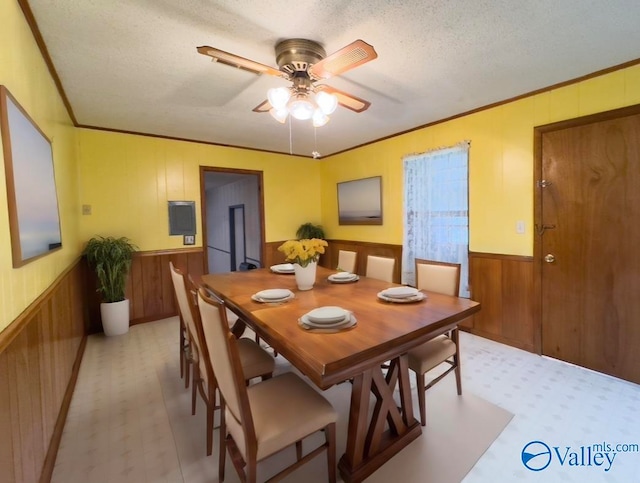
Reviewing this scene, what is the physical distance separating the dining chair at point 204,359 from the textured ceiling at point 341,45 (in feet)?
4.89

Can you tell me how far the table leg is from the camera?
1455 mm

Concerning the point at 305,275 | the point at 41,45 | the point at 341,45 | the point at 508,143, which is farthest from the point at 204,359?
the point at 508,143

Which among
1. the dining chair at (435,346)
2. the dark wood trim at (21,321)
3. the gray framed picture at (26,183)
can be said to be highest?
the gray framed picture at (26,183)

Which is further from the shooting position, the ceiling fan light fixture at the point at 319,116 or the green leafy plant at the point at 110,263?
the green leafy plant at the point at 110,263

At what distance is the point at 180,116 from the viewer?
10.4 feet

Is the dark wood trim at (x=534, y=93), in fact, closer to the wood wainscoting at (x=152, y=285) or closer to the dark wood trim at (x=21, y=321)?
the wood wainscoting at (x=152, y=285)

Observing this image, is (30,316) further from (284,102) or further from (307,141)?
(307,141)

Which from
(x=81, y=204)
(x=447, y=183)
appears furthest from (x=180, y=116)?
(x=447, y=183)

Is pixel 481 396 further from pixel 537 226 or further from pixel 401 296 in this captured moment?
pixel 537 226

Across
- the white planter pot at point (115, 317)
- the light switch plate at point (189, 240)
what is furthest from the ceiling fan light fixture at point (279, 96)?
the white planter pot at point (115, 317)

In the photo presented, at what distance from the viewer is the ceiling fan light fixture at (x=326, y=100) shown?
1908 mm

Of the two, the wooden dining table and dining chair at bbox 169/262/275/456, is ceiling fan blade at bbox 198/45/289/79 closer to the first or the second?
dining chair at bbox 169/262/275/456

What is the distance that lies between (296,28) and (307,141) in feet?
8.50

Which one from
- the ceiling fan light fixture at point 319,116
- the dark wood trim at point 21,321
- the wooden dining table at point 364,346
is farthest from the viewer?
the ceiling fan light fixture at point 319,116
